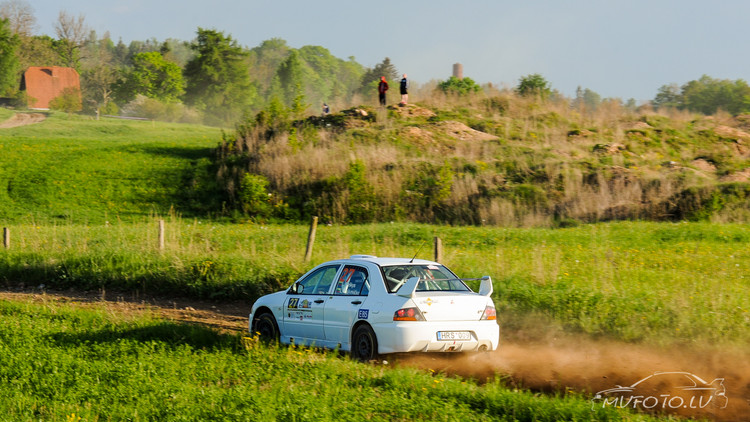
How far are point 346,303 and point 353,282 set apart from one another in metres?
0.34

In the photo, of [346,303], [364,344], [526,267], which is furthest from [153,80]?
[364,344]

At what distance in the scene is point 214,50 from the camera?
350ft

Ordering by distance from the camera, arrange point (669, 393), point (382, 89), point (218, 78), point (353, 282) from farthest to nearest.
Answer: point (218, 78) → point (382, 89) → point (353, 282) → point (669, 393)

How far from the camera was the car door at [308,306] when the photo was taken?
10.6 meters

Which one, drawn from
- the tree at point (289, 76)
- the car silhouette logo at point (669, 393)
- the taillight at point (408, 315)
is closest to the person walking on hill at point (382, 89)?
the taillight at point (408, 315)

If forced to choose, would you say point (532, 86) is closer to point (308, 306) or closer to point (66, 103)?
point (308, 306)

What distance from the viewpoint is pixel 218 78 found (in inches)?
4306

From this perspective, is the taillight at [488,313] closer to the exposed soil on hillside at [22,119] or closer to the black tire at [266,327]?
the black tire at [266,327]

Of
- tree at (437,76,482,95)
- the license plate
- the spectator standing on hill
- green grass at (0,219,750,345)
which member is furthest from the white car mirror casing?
tree at (437,76,482,95)

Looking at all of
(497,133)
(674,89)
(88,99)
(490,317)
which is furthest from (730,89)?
(88,99)

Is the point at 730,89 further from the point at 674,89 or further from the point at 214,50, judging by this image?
the point at 214,50

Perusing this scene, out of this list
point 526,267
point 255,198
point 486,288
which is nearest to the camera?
point 486,288

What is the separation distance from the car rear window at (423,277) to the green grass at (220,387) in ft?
4.15

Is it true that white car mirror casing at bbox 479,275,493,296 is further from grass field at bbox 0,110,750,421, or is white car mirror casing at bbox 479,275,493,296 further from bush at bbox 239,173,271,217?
bush at bbox 239,173,271,217
